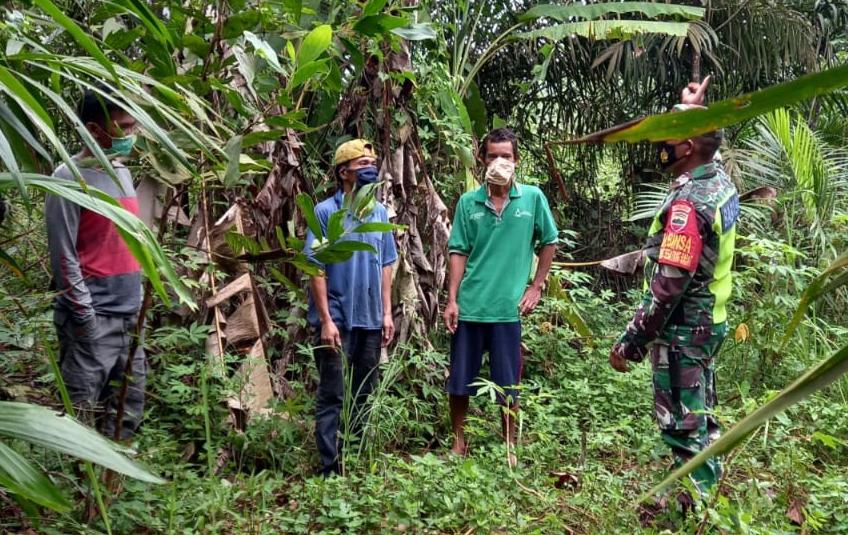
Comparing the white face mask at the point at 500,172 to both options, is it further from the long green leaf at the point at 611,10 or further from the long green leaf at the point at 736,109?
the long green leaf at the point at 736,109

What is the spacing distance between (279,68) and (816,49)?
7.77 m

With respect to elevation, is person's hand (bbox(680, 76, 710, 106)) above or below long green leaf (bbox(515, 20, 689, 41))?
below

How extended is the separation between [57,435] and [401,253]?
4195mm

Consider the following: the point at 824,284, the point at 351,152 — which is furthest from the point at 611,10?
the point at 824,284

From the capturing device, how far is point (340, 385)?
4367mm

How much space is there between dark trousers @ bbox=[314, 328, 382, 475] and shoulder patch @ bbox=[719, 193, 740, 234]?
6.48ft

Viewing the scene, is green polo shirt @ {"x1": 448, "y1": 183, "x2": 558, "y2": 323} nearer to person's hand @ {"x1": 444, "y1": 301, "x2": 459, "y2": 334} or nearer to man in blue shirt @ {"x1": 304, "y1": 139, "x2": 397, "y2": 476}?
person's hand @ {"x1": 444, "y1": 301, "x2": 459, "y2": 334}

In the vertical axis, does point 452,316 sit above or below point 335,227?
below

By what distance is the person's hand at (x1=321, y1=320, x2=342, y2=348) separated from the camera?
4.27 m

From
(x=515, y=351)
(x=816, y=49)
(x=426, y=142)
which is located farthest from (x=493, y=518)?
(x=816, y=49)

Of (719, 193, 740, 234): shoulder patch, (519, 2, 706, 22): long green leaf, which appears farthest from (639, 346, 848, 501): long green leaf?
(519, 2, 706, 22): long green leaf

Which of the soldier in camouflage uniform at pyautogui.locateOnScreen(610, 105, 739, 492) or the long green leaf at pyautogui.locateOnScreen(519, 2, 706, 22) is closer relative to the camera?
the soldier in camouflage uniform at pyautogui.locateOnScreen(610, 105, 739, 492)

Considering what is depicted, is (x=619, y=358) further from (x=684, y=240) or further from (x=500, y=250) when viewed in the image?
(x=500, y=250)

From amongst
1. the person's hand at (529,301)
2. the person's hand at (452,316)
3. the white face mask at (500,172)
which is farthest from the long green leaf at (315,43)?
the person's hand at (529,301)
